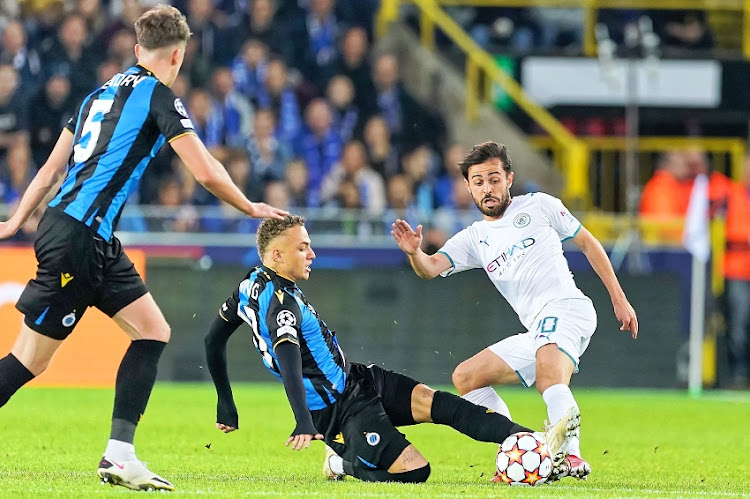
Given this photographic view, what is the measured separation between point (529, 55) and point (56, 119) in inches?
289

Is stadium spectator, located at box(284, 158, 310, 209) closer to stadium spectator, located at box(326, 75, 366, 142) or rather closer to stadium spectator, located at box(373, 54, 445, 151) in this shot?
stadium spectator, located at box(326, 75, 366, 142)

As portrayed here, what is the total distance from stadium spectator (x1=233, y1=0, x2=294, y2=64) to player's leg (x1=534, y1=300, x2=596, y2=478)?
34.0 feet

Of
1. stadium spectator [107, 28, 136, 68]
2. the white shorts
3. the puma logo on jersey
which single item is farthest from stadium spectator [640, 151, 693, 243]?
the puma logo on jersey

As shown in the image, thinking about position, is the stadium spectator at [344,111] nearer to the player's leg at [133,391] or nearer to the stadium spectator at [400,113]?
the stadium spectator at [400,113]

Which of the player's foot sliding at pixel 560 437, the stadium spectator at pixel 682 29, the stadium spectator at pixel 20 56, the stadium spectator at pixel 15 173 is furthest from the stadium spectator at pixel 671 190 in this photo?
the player's foot sliding at pixel 560 437

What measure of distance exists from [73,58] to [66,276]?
33.9ft

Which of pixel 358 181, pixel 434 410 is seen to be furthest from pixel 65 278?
pixel 358 181

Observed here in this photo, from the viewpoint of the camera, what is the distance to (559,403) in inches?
282

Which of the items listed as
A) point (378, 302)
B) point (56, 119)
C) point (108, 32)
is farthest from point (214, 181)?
point (108, 32)

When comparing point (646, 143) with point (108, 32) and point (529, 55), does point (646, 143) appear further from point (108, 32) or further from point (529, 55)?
point (108, 32)

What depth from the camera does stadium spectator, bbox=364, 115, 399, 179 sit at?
16.0 meters

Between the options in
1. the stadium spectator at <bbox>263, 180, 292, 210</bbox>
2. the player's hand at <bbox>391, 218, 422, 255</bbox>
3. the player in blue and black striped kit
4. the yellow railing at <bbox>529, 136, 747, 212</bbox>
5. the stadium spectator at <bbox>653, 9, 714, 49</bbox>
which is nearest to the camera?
the player in blue and black striped kit

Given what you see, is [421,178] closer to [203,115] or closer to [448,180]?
[448,180]

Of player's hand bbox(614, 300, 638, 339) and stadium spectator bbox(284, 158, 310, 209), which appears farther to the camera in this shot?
stadium spectator bbox(284, 158, 310, 209)
